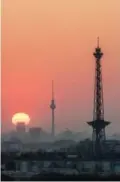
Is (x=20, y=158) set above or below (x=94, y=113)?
below

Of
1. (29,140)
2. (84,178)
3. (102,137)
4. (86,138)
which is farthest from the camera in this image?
(102,137)

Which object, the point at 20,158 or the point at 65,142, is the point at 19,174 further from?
the point at 65,142

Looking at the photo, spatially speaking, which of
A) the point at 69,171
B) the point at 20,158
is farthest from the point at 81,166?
the point at 20,158

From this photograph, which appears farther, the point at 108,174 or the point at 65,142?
the point at 65,142

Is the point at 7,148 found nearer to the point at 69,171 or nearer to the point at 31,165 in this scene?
the point at 31,165

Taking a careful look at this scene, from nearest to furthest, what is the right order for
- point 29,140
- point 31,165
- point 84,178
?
point 84,178 → point 31,165 → point 29,140

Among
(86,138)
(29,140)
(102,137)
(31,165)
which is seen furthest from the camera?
(102,137)

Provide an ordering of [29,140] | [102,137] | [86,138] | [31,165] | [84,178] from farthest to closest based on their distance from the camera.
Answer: [102,137] < [86,138] < [29,140] < [31,165] < [84,178]

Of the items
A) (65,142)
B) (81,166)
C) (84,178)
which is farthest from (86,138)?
(84,178)

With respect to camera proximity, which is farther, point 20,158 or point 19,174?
point 20,158
